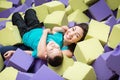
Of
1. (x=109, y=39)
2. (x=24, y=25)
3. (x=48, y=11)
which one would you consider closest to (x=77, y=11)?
(x=48, y=11)

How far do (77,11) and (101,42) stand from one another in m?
0.55

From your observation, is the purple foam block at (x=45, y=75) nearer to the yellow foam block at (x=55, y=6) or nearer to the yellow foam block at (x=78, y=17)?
the yellow foam block at (x=78, y=17)

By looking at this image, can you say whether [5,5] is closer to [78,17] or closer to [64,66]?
[78,17]

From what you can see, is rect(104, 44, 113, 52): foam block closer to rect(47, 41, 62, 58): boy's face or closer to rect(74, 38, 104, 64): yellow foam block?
rect(74, 38, 104, 64): yellow foam block

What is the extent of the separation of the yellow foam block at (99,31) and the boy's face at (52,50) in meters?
0.25

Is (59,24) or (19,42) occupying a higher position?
(59,24)

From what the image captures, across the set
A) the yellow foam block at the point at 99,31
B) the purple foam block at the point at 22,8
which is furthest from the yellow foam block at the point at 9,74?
the purple foam block at the point at 22,8

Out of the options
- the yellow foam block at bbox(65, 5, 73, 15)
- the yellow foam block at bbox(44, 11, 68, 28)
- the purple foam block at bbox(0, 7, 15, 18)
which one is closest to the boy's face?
the yellow foam block at bbox(44, 11, 68, 28)

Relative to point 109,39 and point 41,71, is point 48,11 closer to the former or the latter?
point 109,39

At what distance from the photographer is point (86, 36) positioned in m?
1.98

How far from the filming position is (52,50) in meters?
1.80

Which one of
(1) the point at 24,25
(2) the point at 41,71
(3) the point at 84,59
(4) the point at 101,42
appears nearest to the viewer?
(2) the point at 41,71

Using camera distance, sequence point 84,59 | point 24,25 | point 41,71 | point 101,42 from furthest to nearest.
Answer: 1. point 24,25
2. point 101,42
3. point 84,59
4. point 41,71

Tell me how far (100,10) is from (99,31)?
0.38 m
